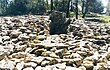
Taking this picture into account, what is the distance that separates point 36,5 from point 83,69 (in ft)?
203

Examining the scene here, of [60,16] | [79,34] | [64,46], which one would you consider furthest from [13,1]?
[64,46]

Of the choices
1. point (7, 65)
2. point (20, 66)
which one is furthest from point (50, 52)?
point (7, 65)

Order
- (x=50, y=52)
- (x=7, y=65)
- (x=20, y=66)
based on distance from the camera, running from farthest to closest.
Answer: (x=50, y=52)
(x=20, y=66)
(x=7, y=65)

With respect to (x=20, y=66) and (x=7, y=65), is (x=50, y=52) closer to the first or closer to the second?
(x=20, y=66)

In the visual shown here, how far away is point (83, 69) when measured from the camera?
1942 cm

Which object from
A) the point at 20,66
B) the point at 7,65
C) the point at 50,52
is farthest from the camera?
the point at 50,52

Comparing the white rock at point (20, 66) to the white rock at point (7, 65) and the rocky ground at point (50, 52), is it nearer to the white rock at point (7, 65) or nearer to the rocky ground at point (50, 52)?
the rocky ground at point (50, 52)

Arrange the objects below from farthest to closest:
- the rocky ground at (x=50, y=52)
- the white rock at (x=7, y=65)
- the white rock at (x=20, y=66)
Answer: the rocky ground at (x=50, y=52), the white rock at (x=20, y=66), the white rock at (x=7, y=65)

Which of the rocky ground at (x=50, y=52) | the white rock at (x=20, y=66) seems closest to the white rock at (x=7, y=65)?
the rocky ground at (x=50, y=52)

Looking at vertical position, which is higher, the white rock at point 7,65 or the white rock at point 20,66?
the white rock at point 7,65

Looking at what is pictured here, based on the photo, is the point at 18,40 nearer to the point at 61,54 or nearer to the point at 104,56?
the point at 61,54

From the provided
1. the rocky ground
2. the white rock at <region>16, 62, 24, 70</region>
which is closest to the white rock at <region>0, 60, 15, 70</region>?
the rocky ground

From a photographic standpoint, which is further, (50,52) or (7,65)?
(50,52)

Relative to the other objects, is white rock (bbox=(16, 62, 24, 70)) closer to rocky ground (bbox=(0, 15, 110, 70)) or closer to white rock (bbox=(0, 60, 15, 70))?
rocky ground (bbox=(0, 15, 110, 70))
